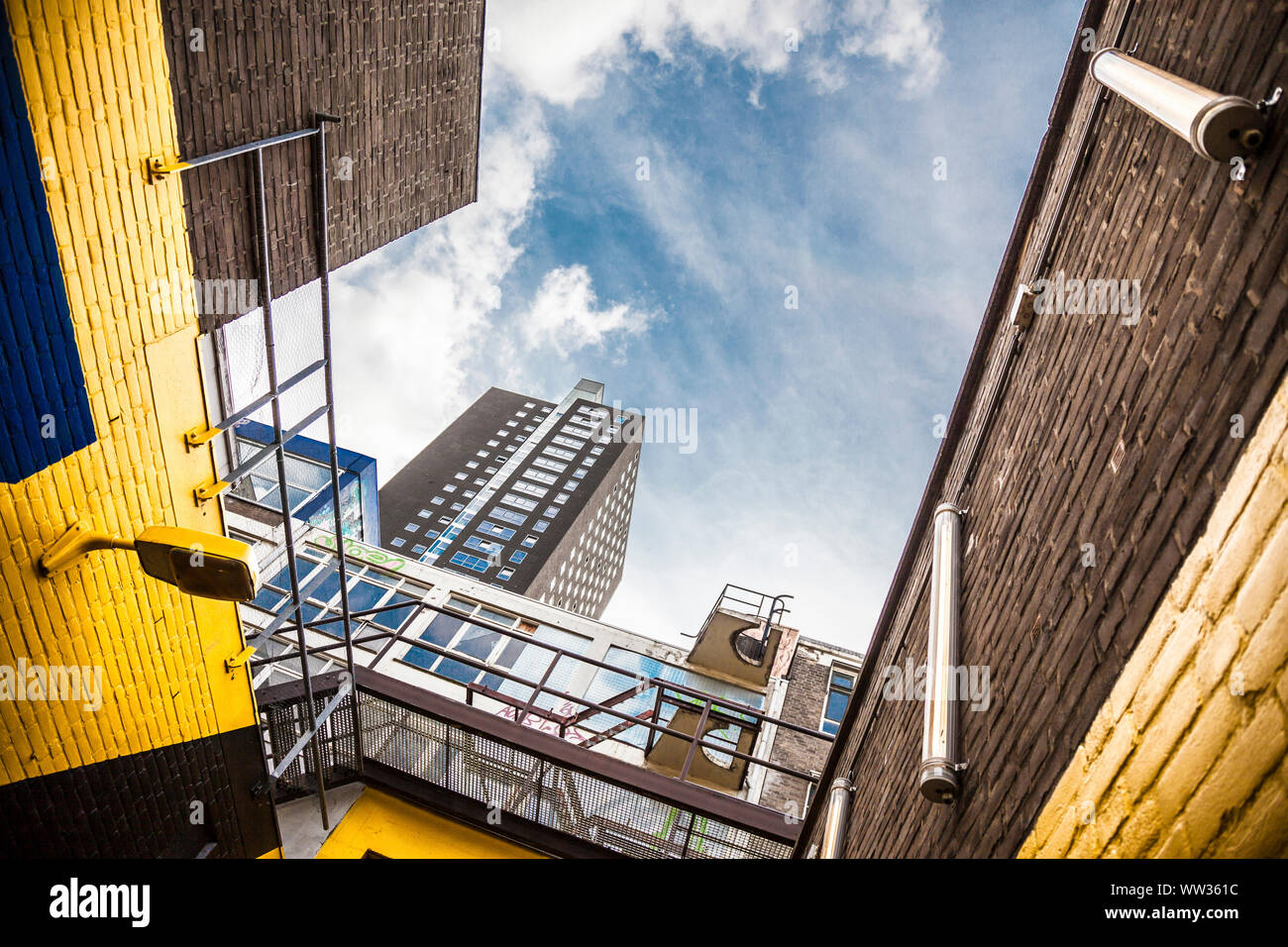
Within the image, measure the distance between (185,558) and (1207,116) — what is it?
196 inches

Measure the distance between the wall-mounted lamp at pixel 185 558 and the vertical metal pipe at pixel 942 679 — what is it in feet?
12.6

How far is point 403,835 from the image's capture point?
870 cm

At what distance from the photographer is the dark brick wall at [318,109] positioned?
4.98 meters

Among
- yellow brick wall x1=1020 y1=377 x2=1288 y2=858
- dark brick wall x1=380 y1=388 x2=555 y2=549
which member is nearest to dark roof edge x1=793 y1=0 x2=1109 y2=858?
yellow brick wall x1=1020 y1=377 x2=1288 y2=858

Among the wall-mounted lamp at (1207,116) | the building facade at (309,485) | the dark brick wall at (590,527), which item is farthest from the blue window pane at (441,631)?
the dark brick wall at (590,527)

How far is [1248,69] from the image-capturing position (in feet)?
5.66

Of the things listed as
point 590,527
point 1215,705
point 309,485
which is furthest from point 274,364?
point 590,527

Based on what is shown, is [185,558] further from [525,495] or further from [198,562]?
[525,495]

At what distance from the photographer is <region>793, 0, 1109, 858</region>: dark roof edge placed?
4035 millimetres

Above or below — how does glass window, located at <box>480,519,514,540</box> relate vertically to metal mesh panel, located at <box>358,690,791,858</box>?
below

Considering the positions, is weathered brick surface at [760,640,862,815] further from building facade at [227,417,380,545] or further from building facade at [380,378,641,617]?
building facade at [380,378,641,617]

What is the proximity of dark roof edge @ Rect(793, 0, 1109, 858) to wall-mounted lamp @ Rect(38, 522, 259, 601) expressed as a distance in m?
4.56
